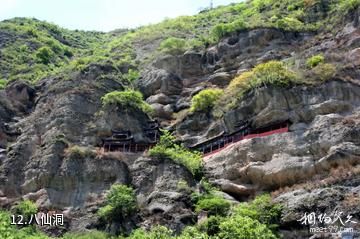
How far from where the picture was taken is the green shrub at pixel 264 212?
37281mm

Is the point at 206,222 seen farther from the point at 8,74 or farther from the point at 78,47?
the point at 78,47

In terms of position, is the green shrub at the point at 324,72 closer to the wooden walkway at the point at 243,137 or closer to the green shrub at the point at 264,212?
the wooden walkway at the point at 243,137

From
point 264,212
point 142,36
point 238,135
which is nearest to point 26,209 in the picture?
point 264,212

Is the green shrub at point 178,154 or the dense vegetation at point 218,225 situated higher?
the green shrub at point 178,154

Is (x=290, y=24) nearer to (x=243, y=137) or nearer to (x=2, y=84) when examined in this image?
(x=243, y=137)

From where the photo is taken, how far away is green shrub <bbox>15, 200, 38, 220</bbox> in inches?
1649

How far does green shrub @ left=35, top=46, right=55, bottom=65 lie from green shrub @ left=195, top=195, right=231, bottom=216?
40.8 m

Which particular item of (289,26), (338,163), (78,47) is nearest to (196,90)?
(289,26)

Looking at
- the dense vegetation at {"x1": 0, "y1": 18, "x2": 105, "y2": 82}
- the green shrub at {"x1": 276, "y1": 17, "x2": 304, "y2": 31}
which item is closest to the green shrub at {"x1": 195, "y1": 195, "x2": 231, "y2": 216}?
the green shrub at {"x1": 276, "y1": 17, "x2": 304, "y2": 31}

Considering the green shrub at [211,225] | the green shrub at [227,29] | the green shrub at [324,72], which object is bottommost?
the green shrub at [211,225]

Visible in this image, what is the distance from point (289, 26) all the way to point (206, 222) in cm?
3219

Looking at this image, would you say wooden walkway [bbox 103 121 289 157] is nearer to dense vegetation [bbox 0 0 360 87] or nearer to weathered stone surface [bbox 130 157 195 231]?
weathered stone surface [bbox 130 157 195 231]

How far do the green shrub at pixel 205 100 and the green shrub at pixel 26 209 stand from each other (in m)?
18.1

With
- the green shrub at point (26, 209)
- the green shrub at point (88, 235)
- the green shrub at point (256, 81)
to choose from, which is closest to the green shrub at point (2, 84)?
the green shrub at point (26, 209)
